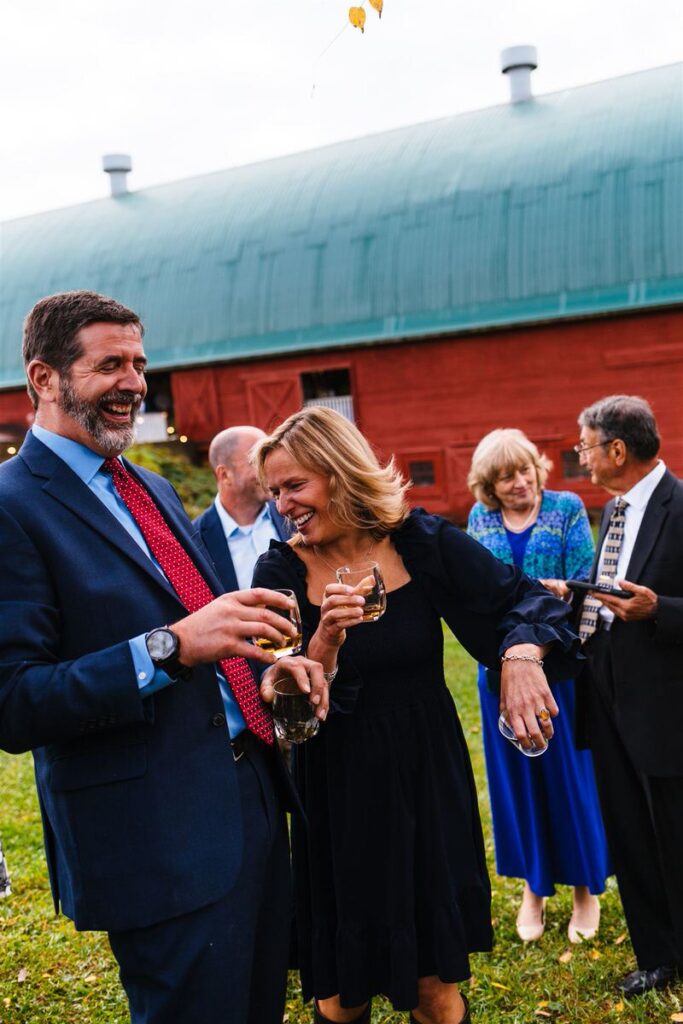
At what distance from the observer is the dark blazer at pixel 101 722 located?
2074 millimetres

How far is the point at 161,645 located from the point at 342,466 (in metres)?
1.11

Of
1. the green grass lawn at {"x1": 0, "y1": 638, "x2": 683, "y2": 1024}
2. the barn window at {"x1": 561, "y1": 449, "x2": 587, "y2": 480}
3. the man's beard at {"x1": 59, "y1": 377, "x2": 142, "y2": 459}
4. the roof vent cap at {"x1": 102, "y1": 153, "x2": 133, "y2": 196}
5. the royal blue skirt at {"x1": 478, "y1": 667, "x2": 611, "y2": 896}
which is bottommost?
the green grass lawn at {"x1": 0, "y1": 638, "x2": 683, "y2": 1024}

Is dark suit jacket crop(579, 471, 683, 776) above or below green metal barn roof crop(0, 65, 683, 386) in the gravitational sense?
below

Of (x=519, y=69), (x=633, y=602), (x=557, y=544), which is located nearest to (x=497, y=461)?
(x=557, y=544)

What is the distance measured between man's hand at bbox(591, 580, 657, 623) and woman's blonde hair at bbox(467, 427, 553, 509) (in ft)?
4.13

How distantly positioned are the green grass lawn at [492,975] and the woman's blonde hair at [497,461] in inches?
88.5

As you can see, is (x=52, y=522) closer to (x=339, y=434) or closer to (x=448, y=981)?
(x=339, y=434)

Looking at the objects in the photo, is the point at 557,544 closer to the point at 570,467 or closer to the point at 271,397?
the point at 570,467

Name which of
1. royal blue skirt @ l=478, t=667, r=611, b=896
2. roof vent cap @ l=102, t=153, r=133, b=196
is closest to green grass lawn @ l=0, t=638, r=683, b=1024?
royal blue skirt @ l=478, t=667, r=611, b=896

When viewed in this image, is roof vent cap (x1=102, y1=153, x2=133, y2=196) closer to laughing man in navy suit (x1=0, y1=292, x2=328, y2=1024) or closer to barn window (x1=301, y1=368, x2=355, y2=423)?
barn window (x1=301, y1=368, x2=355, y2=423)

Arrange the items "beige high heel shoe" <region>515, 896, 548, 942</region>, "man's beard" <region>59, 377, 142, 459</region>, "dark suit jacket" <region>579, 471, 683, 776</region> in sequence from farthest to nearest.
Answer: "beige high heel shoe" <region>515, 896, 548, 942</region>
"dark suit jacket" <region>579, 471, 683, 776</region>
"man's beard" <region>59, 377, 142, 459</region>

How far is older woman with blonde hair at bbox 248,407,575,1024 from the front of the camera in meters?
2.87

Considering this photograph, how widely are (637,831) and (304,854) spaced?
1808 mm

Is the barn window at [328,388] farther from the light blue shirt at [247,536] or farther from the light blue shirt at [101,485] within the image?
the light blue shirt at [101,485]
